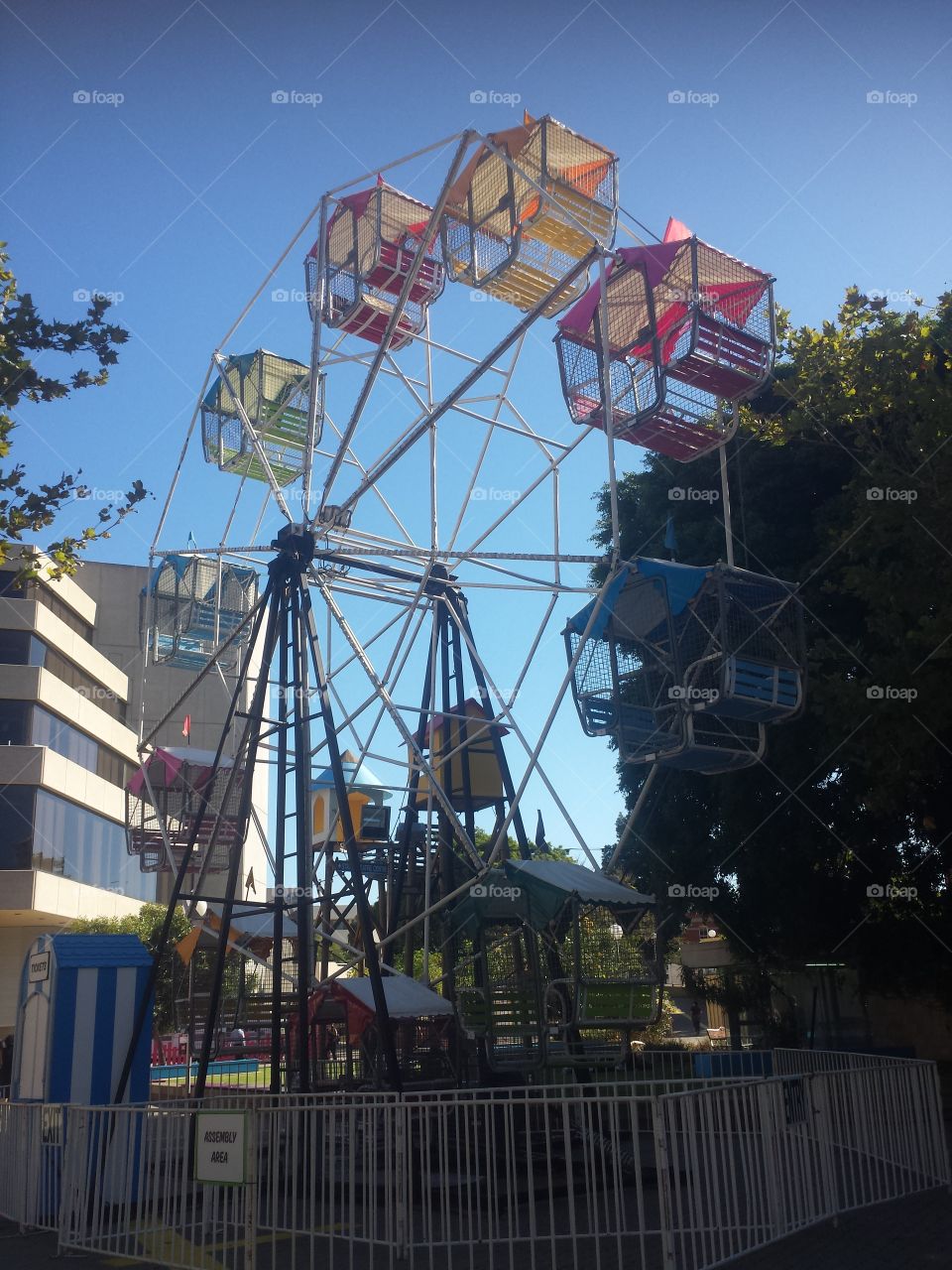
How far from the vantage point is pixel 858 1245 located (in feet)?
27.7

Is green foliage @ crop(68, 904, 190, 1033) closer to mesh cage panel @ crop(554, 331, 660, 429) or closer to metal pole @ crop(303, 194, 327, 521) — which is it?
metal pole @ crop(303, 194, 327, 521)

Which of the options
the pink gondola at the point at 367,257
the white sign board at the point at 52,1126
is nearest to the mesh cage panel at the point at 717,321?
the pink gondola at the point at 367,257

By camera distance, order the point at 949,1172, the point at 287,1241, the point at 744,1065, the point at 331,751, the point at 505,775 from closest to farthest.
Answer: the point at 287,1241 < the point at 949,1172 < the point at 331,751 < the point at 505,775 < the point at 744,1065

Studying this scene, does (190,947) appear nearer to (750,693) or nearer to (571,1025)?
(571,1025)

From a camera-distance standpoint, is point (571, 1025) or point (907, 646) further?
point (907, 646)

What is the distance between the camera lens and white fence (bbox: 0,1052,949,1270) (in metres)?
7.82

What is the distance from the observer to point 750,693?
37.5 feet

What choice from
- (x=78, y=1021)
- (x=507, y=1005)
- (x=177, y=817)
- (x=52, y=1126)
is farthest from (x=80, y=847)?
(x=52, y=1126)

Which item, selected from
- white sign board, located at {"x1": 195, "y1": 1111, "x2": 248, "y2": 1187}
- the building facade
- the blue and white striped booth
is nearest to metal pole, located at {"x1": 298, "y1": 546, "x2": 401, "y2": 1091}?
the blue and white striped booth

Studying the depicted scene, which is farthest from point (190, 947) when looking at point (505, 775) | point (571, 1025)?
point (571, 1025)

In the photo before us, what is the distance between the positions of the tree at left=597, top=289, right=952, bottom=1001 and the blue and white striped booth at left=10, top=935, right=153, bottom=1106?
9675 millimetres

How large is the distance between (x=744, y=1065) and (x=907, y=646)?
7445 mm

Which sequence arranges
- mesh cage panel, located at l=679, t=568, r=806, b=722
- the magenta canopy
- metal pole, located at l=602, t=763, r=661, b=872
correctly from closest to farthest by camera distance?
mesh cage panel, located at l=679, t=568, r=806, b=722 < metal pole, located at l=602, t=763, r=661, b=872 < the magenta canopy

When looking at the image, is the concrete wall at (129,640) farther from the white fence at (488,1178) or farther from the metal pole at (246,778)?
the white fence at (488,1178)
